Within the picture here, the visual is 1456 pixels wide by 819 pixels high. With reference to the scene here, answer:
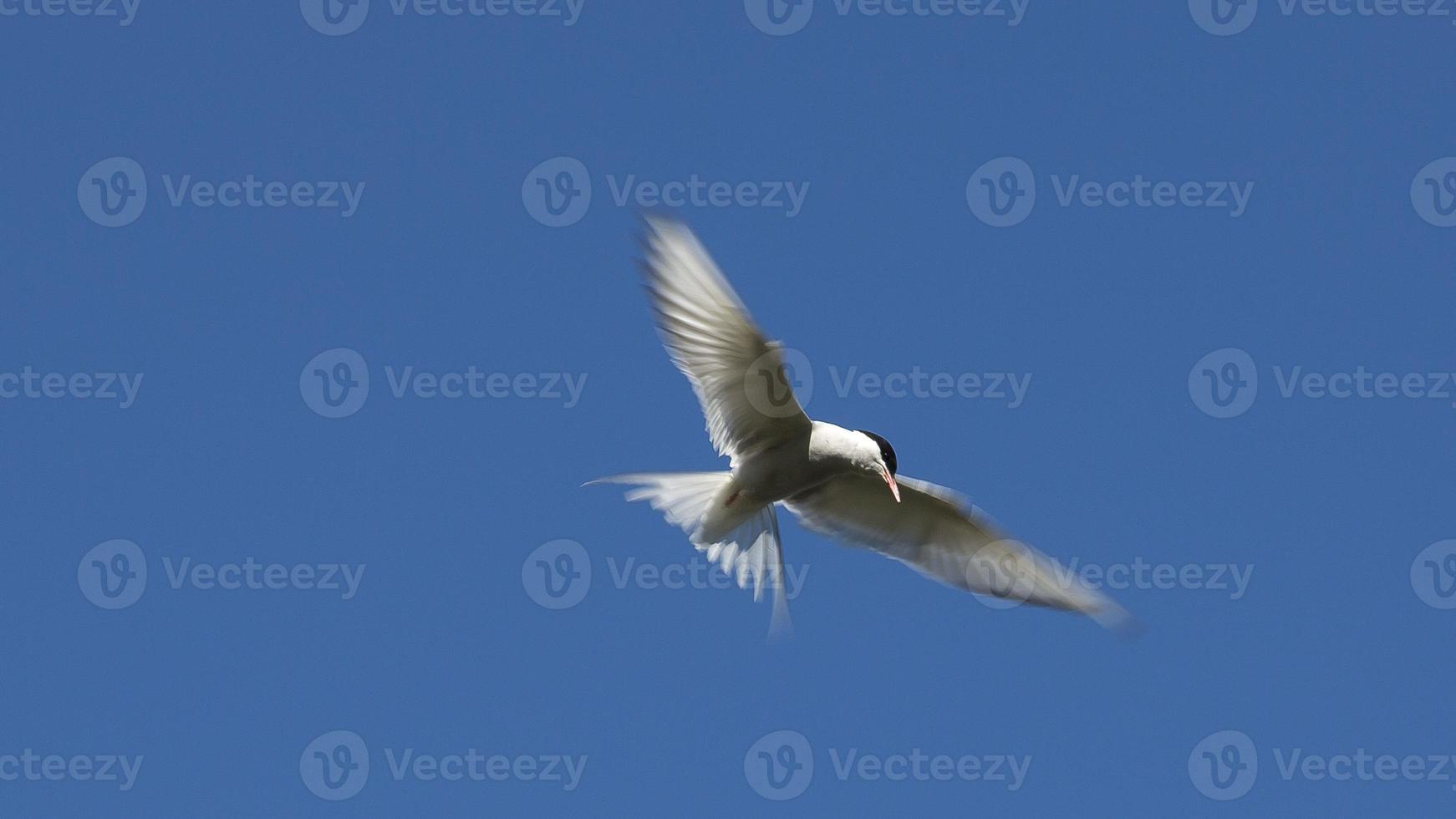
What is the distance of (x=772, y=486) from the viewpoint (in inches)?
513

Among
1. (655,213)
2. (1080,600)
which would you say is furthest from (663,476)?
(1080,600)

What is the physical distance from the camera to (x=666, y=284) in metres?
11.8

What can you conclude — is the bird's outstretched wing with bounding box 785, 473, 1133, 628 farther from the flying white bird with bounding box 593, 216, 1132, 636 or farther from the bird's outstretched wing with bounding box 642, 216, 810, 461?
the bird's outstretched wing with bounding box 642, 216, 810, 461

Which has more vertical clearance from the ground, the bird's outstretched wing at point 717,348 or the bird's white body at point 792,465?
the bird's outstretched wing at point 717,348

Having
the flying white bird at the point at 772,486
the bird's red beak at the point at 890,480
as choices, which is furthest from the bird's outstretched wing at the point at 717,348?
the bird's red beak at the point at 890,480

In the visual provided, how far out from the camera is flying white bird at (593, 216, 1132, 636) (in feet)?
38.7

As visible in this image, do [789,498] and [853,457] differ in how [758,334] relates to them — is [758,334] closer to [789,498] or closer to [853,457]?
[853,457]

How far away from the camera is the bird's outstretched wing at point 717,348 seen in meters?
11.6

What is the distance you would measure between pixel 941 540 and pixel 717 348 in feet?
→ 10.9

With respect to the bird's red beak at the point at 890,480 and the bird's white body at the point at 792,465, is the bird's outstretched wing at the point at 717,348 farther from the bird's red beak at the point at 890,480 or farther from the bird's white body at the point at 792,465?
the bird's red beak at the point at 890,480

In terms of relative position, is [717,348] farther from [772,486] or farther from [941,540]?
[941,540]

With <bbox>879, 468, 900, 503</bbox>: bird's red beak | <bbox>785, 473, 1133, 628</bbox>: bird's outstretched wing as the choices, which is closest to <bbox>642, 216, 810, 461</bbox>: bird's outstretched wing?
<bbox>879, 468, 900, 503</bbox>: bird's red beak

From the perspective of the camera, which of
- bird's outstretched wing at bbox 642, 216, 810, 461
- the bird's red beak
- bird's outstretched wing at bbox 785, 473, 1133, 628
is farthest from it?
bird's outstretched wing at bbox 785, 473, 1133, 628

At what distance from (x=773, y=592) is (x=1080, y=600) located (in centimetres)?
255
